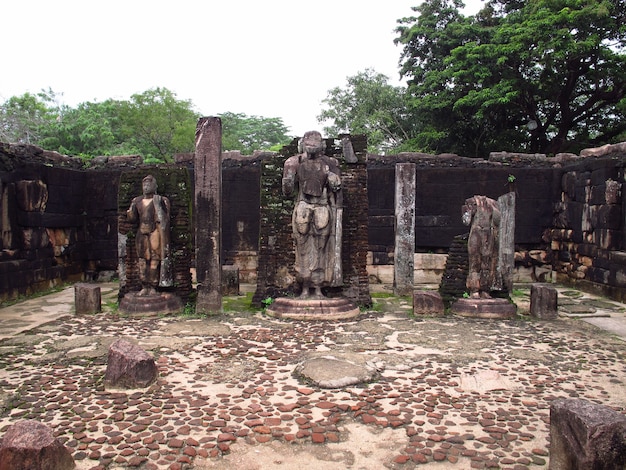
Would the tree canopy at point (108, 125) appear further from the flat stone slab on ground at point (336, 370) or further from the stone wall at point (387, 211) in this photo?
the flat stone slab on ground at point (336, 370)

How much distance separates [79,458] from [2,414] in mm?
1121

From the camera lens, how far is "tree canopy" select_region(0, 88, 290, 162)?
65.5ft

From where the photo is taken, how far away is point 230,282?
9938 millimetres

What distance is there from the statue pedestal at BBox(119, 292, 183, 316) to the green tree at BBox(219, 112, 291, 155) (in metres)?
25.8

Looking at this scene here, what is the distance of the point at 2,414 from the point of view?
4004 millimetres

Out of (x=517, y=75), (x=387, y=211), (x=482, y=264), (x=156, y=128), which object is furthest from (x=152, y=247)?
(x=156, y=128)

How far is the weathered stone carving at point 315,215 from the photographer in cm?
793

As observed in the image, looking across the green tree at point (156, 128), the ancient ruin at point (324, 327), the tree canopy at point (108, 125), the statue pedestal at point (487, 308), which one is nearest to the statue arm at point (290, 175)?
the ancient ruin at point (324, 327)

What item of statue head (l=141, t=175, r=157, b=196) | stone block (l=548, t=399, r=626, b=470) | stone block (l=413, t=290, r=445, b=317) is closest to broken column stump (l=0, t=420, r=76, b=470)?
stone block (l=548, t=399, r=626, b=470)

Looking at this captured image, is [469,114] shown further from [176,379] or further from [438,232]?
[176,379]

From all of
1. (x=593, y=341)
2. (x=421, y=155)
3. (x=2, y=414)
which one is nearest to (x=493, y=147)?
(x=421, y=155)

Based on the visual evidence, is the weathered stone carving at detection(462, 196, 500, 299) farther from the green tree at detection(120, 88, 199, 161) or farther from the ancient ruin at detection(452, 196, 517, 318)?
the green tree at detection(120, 88, 199, 161)

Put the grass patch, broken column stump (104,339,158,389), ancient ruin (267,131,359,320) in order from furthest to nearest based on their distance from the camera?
the grass patch → ancient ruin (267,131,359,320) → broken column stump (104,339,158,389)

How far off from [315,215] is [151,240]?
262cm
